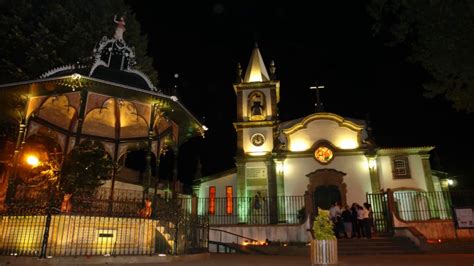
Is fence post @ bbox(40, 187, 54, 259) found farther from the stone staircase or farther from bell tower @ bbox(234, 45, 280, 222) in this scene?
bell tower @ bbox(234, 45, 280, 222)

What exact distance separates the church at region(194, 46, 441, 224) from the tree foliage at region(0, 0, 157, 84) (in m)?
13.7

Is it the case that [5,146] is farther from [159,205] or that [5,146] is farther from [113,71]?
[159,205]

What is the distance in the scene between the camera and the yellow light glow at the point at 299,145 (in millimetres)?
25567

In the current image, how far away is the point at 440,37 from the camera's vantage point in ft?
28.7

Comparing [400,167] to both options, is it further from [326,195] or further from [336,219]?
[336,219]

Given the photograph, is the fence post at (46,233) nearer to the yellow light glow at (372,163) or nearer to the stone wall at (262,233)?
the stone wall at (262,233)

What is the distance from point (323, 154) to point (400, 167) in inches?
235

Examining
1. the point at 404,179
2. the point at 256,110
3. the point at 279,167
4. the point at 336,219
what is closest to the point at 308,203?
the point at 336,219

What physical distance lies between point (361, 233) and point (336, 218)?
1288 mm

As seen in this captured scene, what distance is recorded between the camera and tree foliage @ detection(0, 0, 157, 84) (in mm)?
13570

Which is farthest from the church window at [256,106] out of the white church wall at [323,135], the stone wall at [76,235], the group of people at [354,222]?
Answer: the stone wall at [76,235]

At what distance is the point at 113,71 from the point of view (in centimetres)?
1245

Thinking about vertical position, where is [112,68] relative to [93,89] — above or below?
above

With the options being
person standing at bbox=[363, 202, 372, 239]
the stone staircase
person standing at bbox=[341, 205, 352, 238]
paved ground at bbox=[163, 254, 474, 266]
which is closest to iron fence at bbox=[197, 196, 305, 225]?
person standing at bbox=[341, 205, 352, 238]
